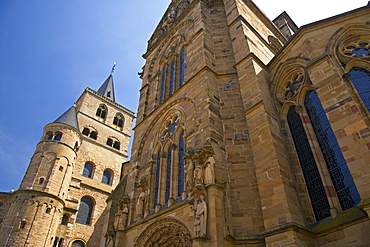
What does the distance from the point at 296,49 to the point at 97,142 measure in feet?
73.3

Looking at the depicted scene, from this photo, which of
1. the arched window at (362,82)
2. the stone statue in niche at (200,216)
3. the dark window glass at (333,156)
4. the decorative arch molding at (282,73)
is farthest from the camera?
the decorative arch molding at (282,73)

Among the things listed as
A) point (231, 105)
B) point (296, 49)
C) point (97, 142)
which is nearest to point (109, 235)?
point (231, 105)

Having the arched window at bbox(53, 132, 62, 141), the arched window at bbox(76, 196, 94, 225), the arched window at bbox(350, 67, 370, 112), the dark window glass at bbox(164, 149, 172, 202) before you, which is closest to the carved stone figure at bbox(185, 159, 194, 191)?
the dark window glass at bbox(164, 149, 172, 202)

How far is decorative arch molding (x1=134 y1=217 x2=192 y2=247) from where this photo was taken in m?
7.45

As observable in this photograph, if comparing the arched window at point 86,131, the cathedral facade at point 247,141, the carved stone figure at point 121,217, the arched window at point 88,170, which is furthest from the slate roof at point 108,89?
the carved stone figure at point 121,217

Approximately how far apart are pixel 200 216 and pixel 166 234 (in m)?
1.98

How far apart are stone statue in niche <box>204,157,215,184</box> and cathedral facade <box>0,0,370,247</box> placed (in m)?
0.03

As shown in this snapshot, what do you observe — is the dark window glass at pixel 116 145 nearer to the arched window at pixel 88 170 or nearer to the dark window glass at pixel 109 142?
the dark window glass at pixel 109 142

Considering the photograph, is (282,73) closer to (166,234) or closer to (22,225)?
(166,234)

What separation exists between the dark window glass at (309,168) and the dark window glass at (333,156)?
341mm

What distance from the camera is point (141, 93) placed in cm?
1595

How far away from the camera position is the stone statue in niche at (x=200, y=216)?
21.4ft

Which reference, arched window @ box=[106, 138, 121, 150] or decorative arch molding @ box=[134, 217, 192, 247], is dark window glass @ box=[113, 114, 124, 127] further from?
decorative arch molding @ box=[134, 217, 192, 247]

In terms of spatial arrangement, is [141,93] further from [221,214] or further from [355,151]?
Result: [355,151]
